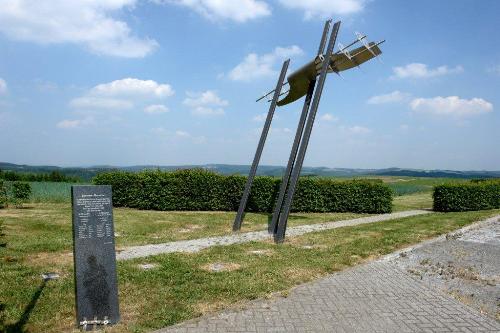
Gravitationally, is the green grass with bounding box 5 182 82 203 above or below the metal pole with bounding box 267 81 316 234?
below

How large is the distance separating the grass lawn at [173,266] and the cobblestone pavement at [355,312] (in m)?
0.44

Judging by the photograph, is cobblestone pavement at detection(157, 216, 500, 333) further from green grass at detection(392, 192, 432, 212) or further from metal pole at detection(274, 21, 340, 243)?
green grass at detection(392, 192, 432, 212)

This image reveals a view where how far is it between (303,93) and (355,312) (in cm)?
997

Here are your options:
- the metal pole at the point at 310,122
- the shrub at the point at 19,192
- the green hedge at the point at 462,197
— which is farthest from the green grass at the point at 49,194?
the green hedge at the point at 462,197

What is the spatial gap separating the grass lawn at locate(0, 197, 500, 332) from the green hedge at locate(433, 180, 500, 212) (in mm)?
7370

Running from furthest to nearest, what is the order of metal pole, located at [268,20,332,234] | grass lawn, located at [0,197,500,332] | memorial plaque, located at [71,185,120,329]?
metal pole, located at [268,20,332,234], grass lawn, located at [0,197,500,332], memorial plaque, located at [71,185,120,329]

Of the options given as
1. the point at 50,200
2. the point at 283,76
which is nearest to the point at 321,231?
the point at 283,76

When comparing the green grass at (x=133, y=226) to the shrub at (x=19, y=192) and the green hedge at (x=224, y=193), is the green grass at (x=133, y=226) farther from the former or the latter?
the shrub at (x=19, y=192)

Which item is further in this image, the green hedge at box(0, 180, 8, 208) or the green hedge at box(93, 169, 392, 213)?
the green hedge at box(93, 169, 392, 213)

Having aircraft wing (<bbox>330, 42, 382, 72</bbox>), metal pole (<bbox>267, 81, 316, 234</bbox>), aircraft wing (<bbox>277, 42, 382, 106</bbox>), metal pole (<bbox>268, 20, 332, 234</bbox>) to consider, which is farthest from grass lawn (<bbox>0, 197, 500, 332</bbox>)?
aircraft wing (<bbox>330, 42, 382, 72</bbox>)

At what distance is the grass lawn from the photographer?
6414 millimetres

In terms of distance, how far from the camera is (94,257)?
589 cm

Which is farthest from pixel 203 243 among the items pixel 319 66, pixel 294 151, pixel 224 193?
pixel 224 193

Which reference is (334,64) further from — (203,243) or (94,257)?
(94,257)
